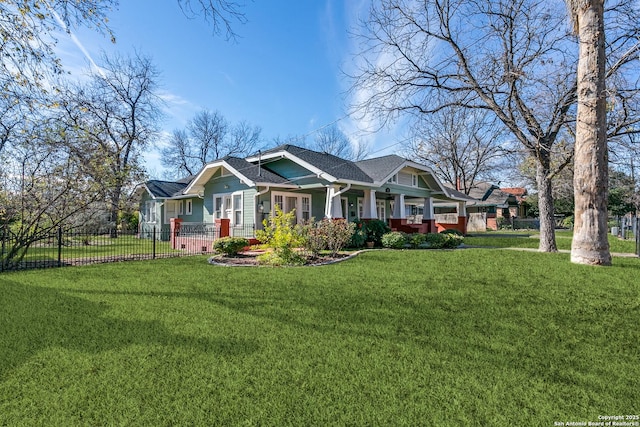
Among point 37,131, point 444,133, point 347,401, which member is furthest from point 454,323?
point 444,133

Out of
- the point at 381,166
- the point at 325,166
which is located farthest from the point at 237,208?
the point at 381,166

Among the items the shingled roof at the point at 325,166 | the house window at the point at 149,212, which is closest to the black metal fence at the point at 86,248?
the house window at the point at 149,212

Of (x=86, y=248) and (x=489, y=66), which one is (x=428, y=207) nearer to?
(x=489, y=66)

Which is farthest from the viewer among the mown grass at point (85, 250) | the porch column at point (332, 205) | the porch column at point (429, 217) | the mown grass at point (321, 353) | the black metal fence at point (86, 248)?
the porch column at point (429, 217)

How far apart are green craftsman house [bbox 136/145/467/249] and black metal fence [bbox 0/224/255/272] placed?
509mm

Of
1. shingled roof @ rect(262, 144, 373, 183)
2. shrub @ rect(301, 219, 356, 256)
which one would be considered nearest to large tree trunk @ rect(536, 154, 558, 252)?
shingled roof @ rect(262, 144, 373, 183)

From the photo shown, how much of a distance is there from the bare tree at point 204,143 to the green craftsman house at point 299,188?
19947 millimetres

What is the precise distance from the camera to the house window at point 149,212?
2369 centimetres

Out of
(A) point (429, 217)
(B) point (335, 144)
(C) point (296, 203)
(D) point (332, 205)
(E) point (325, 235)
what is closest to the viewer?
(E) point (325, 235)

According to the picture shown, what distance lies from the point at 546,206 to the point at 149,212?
83.0 feet

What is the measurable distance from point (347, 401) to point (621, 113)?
12240 mm

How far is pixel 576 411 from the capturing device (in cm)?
224

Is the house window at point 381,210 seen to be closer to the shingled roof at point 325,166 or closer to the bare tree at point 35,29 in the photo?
the shingled roof at point 325,166

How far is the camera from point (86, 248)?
14961mm
